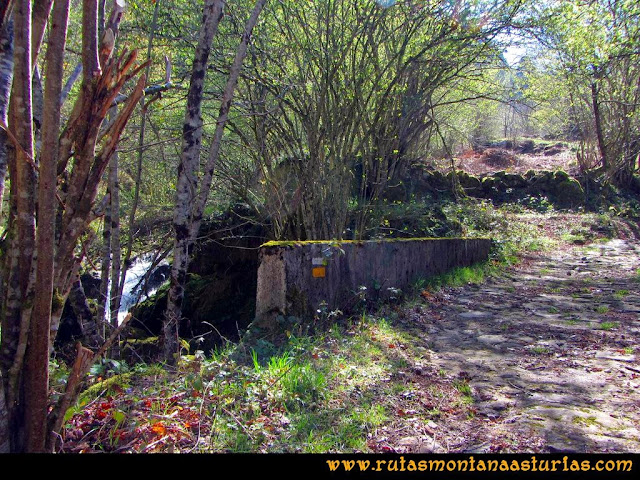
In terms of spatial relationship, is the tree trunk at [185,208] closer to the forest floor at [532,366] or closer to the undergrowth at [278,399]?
the undergrowth at [278,399]

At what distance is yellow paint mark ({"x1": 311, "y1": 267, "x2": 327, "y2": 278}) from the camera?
617cm

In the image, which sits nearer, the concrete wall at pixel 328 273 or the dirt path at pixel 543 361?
the dirt path at pixel 543 361

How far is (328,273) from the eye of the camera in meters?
6.39

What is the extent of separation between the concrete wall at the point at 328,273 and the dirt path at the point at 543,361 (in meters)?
0.77

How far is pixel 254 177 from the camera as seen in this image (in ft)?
32.4

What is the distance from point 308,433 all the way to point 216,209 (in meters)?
8.50

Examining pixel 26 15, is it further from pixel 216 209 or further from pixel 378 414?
pixel 216 209

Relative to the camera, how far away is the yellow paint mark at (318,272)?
6172 mm

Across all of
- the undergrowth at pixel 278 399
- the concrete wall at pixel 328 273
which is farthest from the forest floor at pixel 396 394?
the concrete wall at pixel 328 273

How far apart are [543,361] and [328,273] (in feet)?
8.40

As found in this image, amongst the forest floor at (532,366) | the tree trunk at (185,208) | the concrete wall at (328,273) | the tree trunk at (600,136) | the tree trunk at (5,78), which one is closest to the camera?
the tree trunk at (5,78)

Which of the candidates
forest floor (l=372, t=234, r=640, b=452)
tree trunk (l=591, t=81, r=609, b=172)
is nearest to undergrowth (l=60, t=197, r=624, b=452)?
forest floor (l=372, t=234, r=640, b=452)

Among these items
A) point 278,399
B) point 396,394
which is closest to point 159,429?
point 278,399

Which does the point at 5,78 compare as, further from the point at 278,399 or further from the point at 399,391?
the point at 399,391
